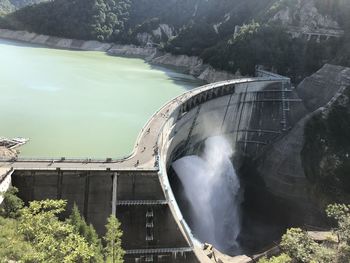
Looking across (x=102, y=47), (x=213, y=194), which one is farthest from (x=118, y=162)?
(x=102, y=47)

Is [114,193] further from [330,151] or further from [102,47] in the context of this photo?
[102,47]

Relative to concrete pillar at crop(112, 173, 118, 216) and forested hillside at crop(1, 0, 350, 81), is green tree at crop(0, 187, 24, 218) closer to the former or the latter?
concrete pillar at crop(112, 173, 118, 216)

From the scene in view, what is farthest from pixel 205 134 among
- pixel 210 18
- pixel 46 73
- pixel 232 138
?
pixel 210 18

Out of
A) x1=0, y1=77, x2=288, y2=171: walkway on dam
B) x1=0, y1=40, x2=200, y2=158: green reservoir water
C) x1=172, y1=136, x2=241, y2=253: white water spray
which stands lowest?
x1=172, y1=136, x2=241, y2=253: white water spray

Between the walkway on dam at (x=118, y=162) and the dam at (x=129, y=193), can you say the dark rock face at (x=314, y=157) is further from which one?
the dam at (x=129, y=193)

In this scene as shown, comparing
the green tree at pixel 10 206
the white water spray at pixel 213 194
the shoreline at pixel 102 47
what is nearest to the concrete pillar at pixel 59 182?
the green tree at pixel 10 206

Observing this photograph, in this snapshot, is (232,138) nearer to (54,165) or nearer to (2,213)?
(54,165)

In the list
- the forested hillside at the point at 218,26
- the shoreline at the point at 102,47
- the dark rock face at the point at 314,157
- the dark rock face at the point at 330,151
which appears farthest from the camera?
the shoreline at the point at 102,47

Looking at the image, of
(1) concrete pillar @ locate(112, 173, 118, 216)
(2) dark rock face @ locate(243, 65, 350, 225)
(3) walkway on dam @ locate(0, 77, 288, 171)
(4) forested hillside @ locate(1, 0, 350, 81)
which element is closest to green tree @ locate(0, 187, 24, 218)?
(3) walkway on dam @ locate(0, 77, 288, 171)
